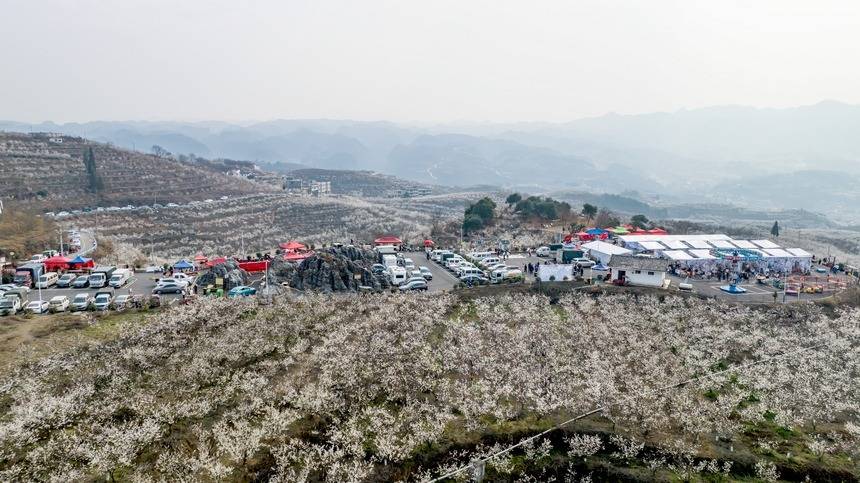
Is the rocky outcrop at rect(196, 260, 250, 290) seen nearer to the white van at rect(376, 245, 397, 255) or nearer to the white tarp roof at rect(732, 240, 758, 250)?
the white van at rect(376, 245, 397, 255)

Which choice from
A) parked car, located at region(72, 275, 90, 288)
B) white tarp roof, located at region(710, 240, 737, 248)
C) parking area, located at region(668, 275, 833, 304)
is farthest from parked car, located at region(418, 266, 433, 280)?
white tarp roof, located at region(710, 240, 737, 248)

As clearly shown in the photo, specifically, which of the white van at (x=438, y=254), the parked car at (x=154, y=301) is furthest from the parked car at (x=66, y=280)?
the white van at (x=438, y=254)

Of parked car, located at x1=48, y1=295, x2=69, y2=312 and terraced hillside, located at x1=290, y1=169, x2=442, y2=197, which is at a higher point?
parked car, located at x1=48, y1=295, x2=69, y2=312

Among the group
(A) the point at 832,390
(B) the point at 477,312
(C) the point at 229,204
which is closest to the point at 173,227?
(C) the point at 229,204

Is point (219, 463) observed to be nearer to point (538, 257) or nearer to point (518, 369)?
point (518, 369)

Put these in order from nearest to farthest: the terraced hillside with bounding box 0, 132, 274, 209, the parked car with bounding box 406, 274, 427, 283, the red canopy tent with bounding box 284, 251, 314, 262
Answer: the parked car with bounding box 406, 274, 427, 283, the red canopy tent with bounding box 284, 251, 314, 262, the terraced hillside with bounding box 0, 132, 274, 209
